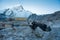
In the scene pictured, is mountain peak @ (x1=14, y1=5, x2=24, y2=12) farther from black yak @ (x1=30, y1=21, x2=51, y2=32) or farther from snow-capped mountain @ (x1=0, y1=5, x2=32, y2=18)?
black yak @ (x1=30, y1=21, x2=51, y2=32)

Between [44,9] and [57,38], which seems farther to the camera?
[44,9]

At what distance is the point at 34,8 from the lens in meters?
1.60

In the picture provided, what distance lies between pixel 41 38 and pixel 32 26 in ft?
0.81

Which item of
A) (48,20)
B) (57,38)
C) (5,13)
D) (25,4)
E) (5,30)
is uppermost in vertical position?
(25,4)

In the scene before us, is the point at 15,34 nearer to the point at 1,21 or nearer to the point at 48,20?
the point at 1,21

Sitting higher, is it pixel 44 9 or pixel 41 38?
pixel 44 9

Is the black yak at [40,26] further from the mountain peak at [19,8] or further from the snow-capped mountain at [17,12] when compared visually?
the mountain peak at [19,8]

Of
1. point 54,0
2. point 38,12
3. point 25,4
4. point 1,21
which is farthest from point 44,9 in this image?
point 1,21

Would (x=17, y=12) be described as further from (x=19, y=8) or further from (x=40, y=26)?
(x=40, y=26)

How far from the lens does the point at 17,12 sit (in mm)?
1560

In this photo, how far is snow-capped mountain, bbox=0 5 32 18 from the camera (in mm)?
1560

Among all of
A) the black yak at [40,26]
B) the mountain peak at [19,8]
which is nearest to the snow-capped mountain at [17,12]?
the mountain peak at [19,8]

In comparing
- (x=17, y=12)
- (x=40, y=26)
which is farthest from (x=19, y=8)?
(x=40, y=26)

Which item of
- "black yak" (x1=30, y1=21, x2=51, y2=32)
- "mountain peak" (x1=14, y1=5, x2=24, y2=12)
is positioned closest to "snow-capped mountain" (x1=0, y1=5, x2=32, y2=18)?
"mountain peak" (x1=14, y1=5, x2=24, y2=12)
